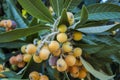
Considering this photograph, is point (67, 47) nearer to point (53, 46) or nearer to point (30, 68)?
point (53, 46)

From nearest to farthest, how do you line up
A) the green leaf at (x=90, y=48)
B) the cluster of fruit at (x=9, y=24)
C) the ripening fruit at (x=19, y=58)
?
1. the green leaf at (x=90, y=48)
2. the ripening fruit at (x=19, y=58)
3. the cluster of fruit at (x=9, y=24)

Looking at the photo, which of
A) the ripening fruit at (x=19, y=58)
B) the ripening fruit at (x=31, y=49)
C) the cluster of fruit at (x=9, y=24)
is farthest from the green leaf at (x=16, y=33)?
the cluster of fruit at (x=9, y=24)

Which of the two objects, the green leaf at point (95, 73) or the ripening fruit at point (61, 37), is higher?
the ripening fruit at point (61, 37)

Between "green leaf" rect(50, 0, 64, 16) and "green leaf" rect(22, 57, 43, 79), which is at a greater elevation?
"green leaf" rect(50, 0, 64, 16)

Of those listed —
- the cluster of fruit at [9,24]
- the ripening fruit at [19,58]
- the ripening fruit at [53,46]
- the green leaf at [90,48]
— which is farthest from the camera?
the cluster of fruit at [9,24]

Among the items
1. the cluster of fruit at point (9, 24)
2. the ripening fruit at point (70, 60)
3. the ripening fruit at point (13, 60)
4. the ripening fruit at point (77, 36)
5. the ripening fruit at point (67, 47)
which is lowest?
the ripening fruit at point (13, 60)

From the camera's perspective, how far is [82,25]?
137 centimetres

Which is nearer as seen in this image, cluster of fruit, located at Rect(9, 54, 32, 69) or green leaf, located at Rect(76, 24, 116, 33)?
green leaf, located at Rect(76, 24, 116, 33)

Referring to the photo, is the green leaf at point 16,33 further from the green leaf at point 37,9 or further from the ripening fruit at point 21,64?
the ripening fruit at point 21,64

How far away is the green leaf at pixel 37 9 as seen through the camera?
1380 mm

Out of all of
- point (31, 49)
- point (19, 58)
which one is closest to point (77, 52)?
point (31, 49)

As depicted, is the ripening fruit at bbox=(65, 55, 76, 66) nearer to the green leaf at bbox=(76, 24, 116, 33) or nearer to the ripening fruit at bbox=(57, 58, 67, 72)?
the ripening fruit at bbox=(57, 58, 67, 72)

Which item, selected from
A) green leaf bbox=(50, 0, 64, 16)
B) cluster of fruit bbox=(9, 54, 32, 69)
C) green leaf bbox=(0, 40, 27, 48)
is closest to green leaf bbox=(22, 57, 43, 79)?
cluster of fruit bbox=(9, 54, 32, 69)

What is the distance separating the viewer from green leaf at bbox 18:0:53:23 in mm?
1380
